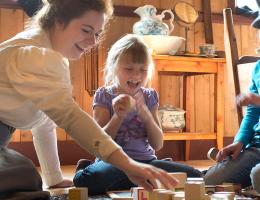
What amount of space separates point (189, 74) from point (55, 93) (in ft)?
5.63

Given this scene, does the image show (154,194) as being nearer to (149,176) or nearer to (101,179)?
(149,176)

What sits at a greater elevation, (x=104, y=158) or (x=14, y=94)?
(x=14, y=94)

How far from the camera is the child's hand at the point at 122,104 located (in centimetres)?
130

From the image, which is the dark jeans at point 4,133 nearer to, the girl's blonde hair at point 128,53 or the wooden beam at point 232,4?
the girl's blonde hair at point 128,53

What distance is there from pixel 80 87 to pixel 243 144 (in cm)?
114

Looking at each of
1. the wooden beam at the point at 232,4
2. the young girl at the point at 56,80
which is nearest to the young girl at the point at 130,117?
the young girl at the point at 56,80

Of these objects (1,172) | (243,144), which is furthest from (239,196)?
(1,172)

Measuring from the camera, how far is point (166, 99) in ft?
8.77

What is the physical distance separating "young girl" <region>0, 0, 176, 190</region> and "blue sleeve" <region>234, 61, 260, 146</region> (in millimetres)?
593

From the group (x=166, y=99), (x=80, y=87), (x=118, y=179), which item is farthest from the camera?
(x=166, y=99)

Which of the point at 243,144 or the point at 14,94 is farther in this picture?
the point at 243,144

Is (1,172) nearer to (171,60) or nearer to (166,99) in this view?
(171,60)

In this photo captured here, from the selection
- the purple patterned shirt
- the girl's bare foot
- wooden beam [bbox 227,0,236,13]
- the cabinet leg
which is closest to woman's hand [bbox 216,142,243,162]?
the purple patterned shirt

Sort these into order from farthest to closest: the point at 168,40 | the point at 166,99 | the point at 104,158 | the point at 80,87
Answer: the point at 166,99
the point at 80,87
the point at 168,40
the point at 104,158
